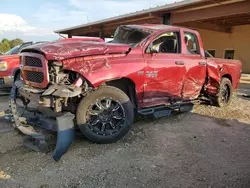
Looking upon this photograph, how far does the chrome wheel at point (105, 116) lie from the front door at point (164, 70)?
0.78 metres

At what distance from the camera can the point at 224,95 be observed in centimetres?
693

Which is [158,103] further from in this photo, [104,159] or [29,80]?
[29,80]

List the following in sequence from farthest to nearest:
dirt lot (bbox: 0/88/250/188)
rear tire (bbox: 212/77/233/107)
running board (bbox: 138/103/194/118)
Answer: rear tire (bbox: 212/77/233/107)
running board (bbox: 138/103/194/118)
dirt lot (bbox: 0/88/250/188)

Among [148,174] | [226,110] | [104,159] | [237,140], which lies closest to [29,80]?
[104,159]

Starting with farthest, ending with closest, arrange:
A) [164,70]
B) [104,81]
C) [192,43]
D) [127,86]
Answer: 1. [192,43]
2. [164,70]
3. [127,86]
4. [104,81]

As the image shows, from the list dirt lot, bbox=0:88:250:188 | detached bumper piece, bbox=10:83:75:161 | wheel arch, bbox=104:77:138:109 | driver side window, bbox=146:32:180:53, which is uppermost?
driver side window, bbox=146:32:180:53

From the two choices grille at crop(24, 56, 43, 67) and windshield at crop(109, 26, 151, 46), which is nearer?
grille at crop(24, 56, 43, 67)

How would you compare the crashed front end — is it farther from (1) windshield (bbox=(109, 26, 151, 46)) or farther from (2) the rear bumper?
(2) the rear bumper

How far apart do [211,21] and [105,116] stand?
1407cm

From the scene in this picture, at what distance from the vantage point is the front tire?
151 inches

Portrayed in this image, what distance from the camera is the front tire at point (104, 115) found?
384 centimetres

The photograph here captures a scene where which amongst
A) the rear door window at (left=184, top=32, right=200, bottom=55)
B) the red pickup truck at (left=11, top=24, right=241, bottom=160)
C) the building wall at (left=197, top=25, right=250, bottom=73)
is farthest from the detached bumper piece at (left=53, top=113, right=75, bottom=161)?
the building wall at (left=197, top=25, right=250, bottom=73)

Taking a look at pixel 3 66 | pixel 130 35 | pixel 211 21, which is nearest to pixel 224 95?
pixel 130 35

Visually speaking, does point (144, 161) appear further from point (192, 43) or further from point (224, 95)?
point (224, 95)
